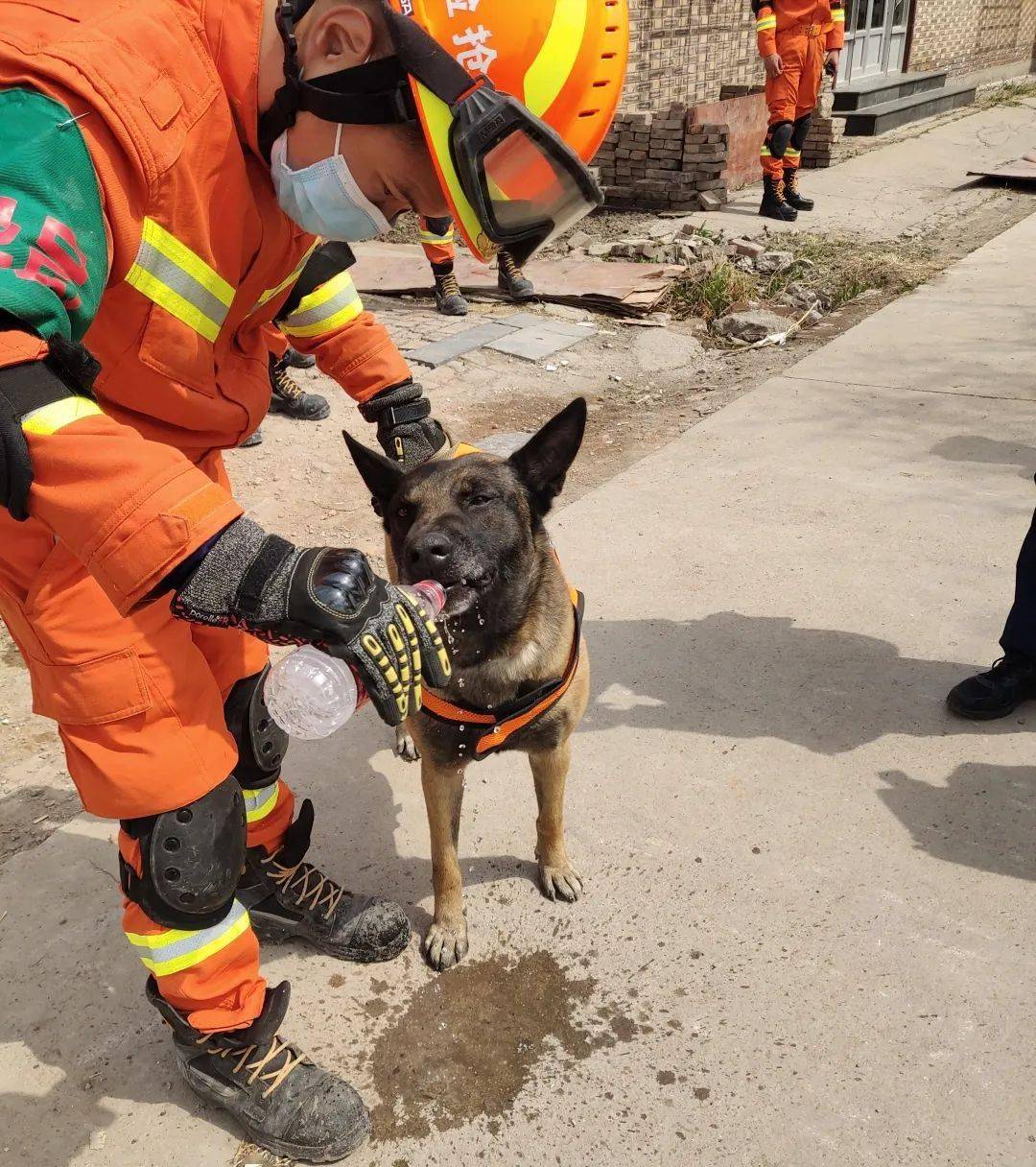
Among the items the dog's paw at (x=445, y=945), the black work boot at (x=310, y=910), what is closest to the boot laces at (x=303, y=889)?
the black work boot at (x=310, y=910)

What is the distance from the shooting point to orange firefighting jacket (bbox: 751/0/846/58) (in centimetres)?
929

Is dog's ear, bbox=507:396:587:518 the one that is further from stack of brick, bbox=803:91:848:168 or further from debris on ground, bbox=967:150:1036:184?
stack of brick, bbox=803:91:848:168

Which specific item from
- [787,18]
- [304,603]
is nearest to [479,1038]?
[304,603]

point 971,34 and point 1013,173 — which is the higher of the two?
point 971,34

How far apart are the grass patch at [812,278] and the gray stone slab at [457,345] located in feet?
5.23

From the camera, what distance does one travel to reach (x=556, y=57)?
1.60m

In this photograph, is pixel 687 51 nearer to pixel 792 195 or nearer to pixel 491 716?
pixel 792 195

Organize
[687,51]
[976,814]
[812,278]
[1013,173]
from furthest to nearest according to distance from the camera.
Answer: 1. [687,51]
2. [1013,173]
3. [812,278]
4. [976,814]

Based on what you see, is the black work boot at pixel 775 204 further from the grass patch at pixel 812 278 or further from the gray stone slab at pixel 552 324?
the gray stone slab at pixel 552 324

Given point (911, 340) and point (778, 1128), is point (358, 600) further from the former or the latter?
point (911, 340)

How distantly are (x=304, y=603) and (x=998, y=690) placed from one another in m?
2.66

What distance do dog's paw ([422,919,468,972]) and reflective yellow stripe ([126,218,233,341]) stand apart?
1642 mm

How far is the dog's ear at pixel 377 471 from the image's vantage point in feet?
8.10

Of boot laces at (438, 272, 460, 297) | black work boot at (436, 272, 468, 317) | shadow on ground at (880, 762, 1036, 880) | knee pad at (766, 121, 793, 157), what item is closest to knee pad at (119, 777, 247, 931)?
shadow on ground at (880, 762, 1036, 880)
